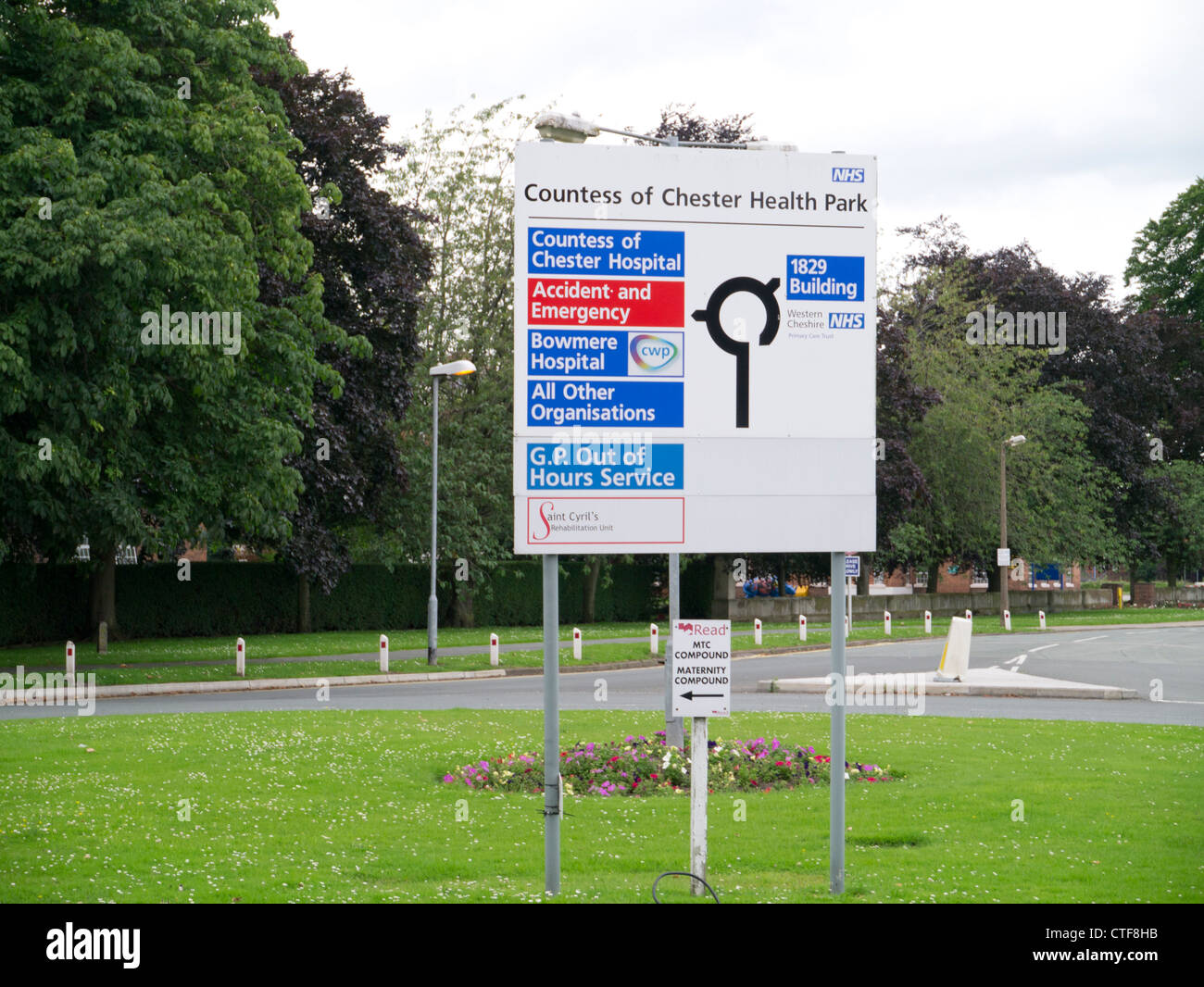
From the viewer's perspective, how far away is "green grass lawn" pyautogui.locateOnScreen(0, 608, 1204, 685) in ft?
84.9

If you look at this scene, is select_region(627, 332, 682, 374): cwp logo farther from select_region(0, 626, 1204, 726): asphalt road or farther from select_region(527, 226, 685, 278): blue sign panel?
select_region(0, 626, 1204, 726): asphalt road

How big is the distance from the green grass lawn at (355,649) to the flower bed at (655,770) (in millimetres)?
13865

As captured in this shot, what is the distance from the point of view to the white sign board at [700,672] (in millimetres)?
7180

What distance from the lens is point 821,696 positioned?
70.6ft

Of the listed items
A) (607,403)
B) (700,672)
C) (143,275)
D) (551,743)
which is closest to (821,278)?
(607,403)

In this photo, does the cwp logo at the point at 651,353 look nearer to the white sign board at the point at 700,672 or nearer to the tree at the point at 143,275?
the white sign board at the point at 700,672

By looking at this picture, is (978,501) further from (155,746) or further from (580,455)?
(580,455)

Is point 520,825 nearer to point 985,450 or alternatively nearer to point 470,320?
point 470,320

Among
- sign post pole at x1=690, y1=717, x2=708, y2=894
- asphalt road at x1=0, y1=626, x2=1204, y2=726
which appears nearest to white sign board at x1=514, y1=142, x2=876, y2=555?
sign post pole at x1=690, y1=717, x2=708, y2=894

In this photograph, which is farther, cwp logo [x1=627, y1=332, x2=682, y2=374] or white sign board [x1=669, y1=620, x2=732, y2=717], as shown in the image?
cwp logo [x1=627, y1=332, x2=682, y2=374]

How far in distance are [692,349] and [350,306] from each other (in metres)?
26.6

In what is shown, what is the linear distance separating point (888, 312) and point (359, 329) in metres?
24.1

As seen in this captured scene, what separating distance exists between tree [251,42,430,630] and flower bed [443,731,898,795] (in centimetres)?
1842

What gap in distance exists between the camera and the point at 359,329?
108ft
